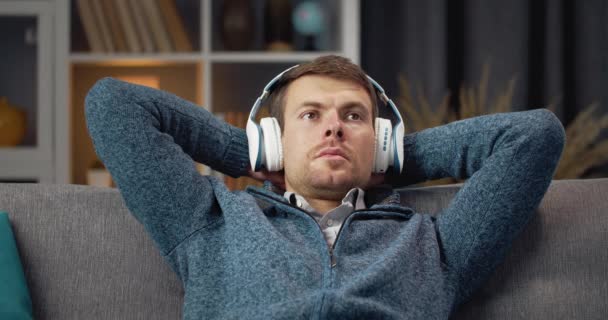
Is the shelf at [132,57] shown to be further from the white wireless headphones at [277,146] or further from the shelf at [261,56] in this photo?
the white wireless headphones at [277,146]

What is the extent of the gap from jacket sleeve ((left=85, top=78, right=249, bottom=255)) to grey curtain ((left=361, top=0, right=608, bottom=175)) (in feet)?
6.03

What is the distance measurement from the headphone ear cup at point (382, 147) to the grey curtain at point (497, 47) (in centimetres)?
163

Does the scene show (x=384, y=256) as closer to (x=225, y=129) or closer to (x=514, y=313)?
(x=514, y=313)

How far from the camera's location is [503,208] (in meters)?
1.25

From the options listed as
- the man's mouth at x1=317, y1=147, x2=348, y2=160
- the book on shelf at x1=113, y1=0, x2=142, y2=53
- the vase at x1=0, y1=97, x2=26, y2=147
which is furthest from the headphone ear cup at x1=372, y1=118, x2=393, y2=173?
the vase at x1=0, y1=97, x2=26, y2=147

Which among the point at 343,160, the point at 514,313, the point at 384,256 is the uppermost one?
the point at 343,160

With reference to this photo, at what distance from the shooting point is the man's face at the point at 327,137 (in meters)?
1.35

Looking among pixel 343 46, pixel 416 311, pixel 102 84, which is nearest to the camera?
pixel 416 311

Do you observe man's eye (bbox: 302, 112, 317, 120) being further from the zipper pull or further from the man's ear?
the zipper pull

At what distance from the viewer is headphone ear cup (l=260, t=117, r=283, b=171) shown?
4.63 feet

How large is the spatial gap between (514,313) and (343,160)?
1.47 feet

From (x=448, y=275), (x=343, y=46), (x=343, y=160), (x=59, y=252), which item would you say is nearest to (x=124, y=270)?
(x=59, y=252)

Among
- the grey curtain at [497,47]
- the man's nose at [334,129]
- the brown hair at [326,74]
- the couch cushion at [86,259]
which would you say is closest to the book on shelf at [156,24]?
the grey curtain at [497,47]

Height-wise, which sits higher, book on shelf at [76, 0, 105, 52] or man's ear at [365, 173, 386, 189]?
book on shelf at [76, 0, 105, 52]
